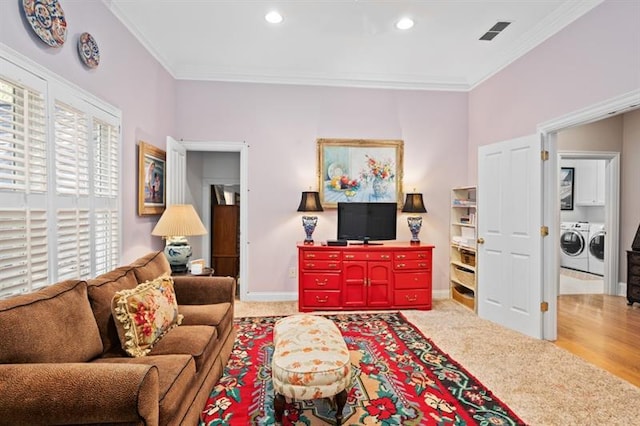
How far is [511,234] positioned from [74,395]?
3812 millimetres

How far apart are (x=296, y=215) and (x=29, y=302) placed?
3307 mm

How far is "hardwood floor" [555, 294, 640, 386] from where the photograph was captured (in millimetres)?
2883

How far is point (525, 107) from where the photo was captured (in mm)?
3656

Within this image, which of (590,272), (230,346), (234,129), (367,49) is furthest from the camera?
(590,272)

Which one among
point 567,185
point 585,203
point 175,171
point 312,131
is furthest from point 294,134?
point 585,203

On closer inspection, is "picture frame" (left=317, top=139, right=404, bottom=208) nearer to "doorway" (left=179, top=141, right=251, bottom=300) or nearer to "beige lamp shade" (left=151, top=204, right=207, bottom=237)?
Result: "doorway" (left=179, top=141, right=251, bottom=300)

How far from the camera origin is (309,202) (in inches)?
175

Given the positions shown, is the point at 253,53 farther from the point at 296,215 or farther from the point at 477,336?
the point at 477,336

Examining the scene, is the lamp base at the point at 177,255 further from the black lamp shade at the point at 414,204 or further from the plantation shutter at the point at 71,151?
the black lamp shade at the point at 414,204

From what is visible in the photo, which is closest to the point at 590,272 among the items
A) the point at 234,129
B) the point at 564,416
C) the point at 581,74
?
the point at 581,74

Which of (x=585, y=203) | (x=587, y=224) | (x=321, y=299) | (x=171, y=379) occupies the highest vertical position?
(x=585, y=203)

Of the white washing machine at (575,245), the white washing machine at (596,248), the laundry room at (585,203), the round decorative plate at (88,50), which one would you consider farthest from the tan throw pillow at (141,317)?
the white washing machine at (575,245)

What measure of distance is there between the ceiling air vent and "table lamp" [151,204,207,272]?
3.39 m

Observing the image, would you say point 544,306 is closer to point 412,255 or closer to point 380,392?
point 412,255
